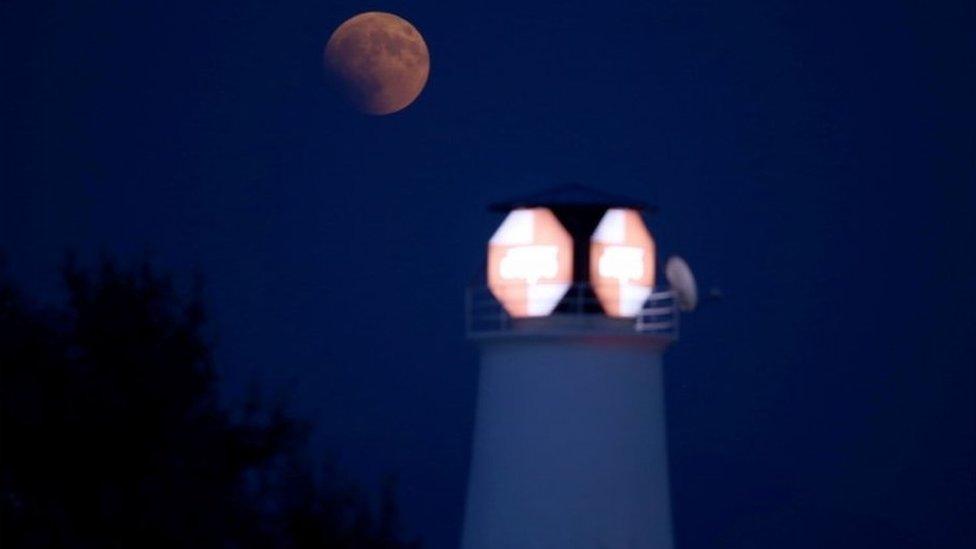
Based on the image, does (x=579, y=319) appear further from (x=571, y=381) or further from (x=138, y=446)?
(x=138, y=446)

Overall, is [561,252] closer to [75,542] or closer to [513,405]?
[513,405]

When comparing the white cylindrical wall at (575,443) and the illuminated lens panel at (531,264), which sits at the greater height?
the illuminated lens panel at (531,264)

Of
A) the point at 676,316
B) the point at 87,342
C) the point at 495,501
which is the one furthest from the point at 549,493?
the point at 87,342

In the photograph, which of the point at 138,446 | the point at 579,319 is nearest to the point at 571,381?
the point at 579,319

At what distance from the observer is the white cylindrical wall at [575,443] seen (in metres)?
21.5

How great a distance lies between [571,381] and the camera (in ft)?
70.5

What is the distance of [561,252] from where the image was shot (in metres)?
21.8

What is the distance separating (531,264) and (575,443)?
6.48 ft

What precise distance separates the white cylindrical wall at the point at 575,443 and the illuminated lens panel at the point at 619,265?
50cm

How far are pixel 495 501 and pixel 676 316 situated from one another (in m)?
2.81

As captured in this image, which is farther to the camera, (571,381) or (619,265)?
(619,265)

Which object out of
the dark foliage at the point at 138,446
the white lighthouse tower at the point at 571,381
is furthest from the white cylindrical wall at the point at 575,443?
the dark foliage at the point at 138,446

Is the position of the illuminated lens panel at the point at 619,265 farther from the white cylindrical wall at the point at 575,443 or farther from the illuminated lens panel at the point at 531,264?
the white cylindrical wall at the point at 575,443

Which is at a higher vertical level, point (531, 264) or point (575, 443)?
point (531, 264)
